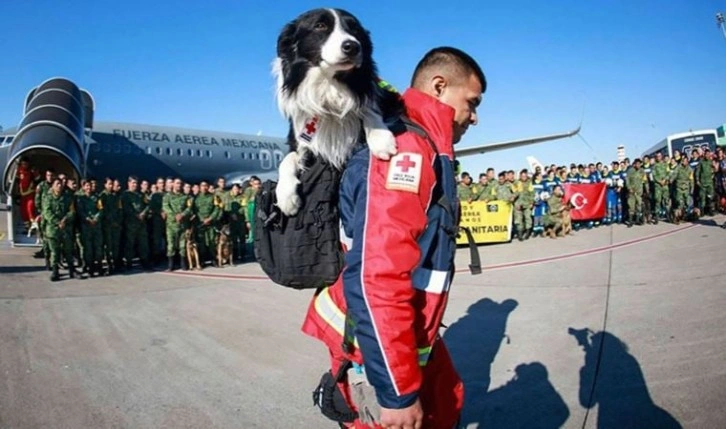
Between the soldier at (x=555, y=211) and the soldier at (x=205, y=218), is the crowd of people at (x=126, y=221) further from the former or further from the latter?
the soldier at (x=555, y=211)

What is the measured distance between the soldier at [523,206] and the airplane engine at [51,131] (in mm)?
11203

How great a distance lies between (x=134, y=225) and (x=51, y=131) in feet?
11.1

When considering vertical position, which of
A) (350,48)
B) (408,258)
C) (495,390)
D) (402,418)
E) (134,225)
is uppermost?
(350,48)

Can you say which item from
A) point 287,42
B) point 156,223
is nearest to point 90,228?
point 156,223

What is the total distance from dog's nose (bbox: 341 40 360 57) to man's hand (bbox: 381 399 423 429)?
1.14 metres

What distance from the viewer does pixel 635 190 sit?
12.4 meters

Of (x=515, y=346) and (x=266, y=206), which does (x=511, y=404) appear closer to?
(x=515, y=346)

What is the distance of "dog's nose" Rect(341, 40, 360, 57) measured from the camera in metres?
1.46

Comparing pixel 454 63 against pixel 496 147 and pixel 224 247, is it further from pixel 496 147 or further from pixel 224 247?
pixel 496 147

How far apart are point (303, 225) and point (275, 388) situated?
2195 millimetres

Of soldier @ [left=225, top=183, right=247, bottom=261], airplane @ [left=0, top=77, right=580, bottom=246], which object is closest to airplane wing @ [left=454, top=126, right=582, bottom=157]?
airplane @ [left=0, top=77, right=580, bottom=246]

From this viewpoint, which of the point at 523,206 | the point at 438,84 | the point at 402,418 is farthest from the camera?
the point at 523,206

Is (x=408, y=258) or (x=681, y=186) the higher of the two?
(x=681, y=186)

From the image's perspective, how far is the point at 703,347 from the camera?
3.51 m
